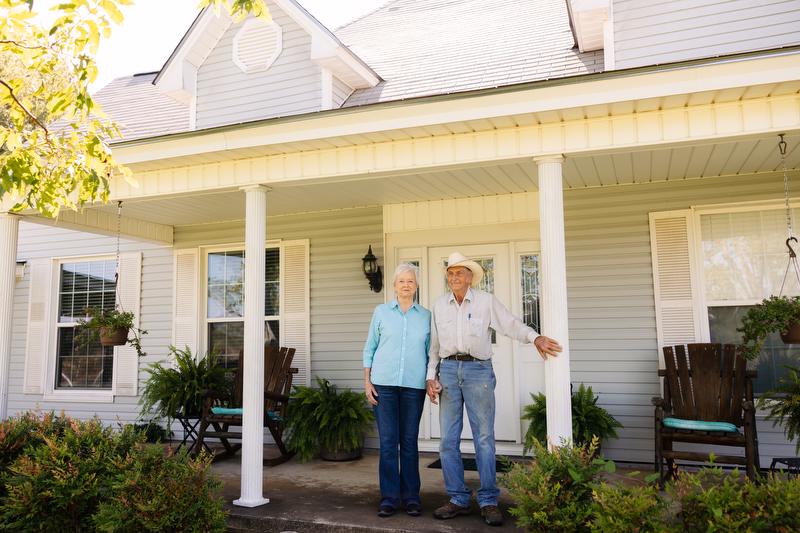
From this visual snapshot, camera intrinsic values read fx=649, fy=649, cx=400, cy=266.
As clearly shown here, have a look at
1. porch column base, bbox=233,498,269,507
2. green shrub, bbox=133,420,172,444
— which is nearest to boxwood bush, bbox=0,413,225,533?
porch column base, bbox=233,498,269,507

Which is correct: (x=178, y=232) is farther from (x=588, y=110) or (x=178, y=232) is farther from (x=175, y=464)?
(x=588, y=110)

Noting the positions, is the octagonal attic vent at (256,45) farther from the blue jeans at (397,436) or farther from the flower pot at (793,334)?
the flower pot at (793,334)

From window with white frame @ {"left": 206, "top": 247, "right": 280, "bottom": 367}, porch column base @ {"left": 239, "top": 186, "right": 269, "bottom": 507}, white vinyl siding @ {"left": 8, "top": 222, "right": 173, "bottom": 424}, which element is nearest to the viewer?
porch column base @ {"left": 239, "top": 186, "right": 269, "bottom": 507}

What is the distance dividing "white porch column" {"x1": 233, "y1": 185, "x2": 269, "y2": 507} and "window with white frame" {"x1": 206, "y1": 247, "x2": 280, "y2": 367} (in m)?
2.31

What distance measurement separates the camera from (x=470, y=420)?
3.87 m

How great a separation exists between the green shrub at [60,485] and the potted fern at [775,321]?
13.5 feet

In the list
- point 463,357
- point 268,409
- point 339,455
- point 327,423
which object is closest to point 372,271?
point 327,423

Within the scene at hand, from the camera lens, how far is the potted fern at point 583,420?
205 inches

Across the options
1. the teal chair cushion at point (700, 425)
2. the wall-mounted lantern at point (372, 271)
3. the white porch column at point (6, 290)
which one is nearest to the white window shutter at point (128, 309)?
the white porch column at point (6, 290)

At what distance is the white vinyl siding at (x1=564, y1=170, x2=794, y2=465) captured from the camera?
18.0ft

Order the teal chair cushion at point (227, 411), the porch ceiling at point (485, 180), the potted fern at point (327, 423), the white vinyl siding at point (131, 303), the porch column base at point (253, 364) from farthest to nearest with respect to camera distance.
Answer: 1. the white vinyl siding at point (131, 303)
2. the potted fern at point (327, 423)
3. the teal chair cushion at point (227, 411)
4. the porch ceiling at point (485, 180)
5. the porch column base at point (253, 364)

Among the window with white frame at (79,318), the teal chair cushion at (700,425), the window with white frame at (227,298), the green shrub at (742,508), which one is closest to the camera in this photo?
the green shrub at (742,508)

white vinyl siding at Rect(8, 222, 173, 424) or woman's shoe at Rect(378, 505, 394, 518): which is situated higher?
white vinyl siding at Rect(8, 222, 173, 424)

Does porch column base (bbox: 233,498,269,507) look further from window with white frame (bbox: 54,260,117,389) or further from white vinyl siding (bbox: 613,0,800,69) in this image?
white vinyl siding (bbox: 613,0,800,69)
